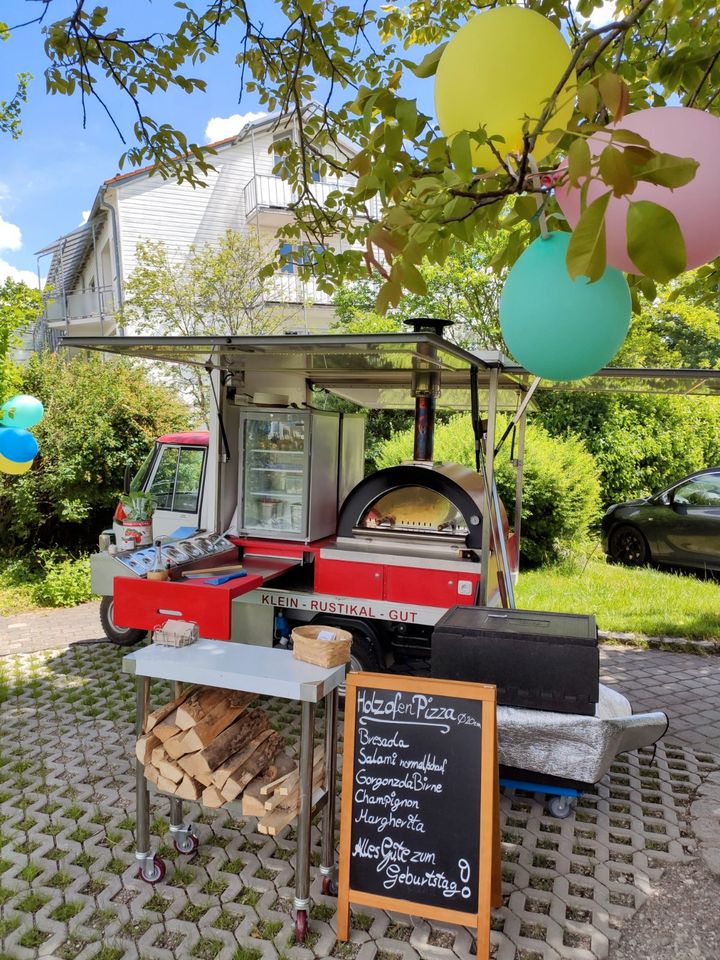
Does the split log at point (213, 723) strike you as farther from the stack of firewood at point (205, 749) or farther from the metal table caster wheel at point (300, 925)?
the metal table caster wheel at point (300, 925)

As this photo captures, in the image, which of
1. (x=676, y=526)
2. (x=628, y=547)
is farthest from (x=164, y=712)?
(x=628, y=547)

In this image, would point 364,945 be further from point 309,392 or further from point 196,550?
point 309,392

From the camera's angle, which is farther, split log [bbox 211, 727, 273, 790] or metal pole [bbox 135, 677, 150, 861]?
metal pole [bbox 135, 677, 150, 861]

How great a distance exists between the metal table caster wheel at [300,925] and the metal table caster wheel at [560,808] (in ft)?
5.74

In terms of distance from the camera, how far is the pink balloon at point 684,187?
205 centimetres

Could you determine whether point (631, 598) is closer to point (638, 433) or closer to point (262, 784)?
point (638, 433)

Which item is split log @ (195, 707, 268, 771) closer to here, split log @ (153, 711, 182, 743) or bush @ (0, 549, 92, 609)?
split log @ (153, 711, 182, 743)

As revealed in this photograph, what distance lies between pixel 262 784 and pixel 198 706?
0.47m

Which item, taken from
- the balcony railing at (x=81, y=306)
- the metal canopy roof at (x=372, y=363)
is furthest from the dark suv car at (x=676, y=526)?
the balcony railing at (x=81, y=306)

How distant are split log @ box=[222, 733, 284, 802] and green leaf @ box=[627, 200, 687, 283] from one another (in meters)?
2.69

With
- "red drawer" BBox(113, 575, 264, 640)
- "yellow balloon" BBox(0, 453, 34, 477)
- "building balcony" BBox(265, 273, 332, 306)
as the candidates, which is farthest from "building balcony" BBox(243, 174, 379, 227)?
"red drawer" BBox(113, 575, 264, 640)

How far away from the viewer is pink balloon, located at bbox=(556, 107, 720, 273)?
205 centimetres

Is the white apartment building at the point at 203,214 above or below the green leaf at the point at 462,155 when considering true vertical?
above

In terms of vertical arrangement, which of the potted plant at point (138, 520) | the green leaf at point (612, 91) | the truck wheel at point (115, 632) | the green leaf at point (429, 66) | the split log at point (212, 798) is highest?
the green leaf at point (429, 66)
